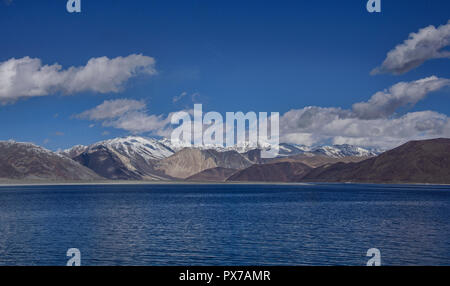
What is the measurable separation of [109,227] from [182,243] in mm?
22390

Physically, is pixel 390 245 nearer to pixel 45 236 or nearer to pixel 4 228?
pixel 45 236

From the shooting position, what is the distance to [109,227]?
74000mm

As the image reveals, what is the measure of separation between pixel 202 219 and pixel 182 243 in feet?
106

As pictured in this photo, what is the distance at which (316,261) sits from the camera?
4500cm
